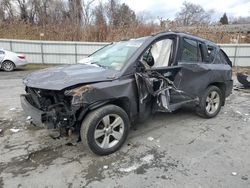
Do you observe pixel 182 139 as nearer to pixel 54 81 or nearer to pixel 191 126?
pixel 191 126

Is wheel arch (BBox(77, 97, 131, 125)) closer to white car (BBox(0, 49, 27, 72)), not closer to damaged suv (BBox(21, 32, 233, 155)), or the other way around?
damaged suv (BBox(21, 32, 233, 155))

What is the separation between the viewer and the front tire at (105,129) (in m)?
3.25

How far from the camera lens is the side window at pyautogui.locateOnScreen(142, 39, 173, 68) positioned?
4238 millimetres

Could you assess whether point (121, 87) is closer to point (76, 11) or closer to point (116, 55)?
point (116, 55)

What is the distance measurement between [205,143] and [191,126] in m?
0.78

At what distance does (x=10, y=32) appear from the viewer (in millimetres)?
18281

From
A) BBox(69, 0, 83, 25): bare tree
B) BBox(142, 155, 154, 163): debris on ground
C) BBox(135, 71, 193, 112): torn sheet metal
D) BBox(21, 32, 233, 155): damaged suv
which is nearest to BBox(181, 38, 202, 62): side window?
BBox(21, 32, 233, 155): damaged suv

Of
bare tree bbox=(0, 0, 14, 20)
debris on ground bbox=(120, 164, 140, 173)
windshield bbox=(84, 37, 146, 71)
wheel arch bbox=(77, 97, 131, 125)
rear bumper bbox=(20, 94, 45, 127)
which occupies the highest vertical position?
Result: bare tree bbox=(0, 0, 14, 20)

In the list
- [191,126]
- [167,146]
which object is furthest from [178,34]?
[167,146]

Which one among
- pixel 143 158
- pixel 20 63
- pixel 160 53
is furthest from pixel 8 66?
pixel 143 158

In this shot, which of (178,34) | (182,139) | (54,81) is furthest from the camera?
(178,34)

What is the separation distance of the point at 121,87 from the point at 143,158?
1.10 meters

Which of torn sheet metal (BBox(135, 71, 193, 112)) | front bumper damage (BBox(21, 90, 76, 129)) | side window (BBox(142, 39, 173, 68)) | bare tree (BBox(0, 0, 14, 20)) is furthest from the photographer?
bare tree (BBox(0, 0, 14, 20))

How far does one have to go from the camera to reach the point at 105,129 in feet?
11.3
